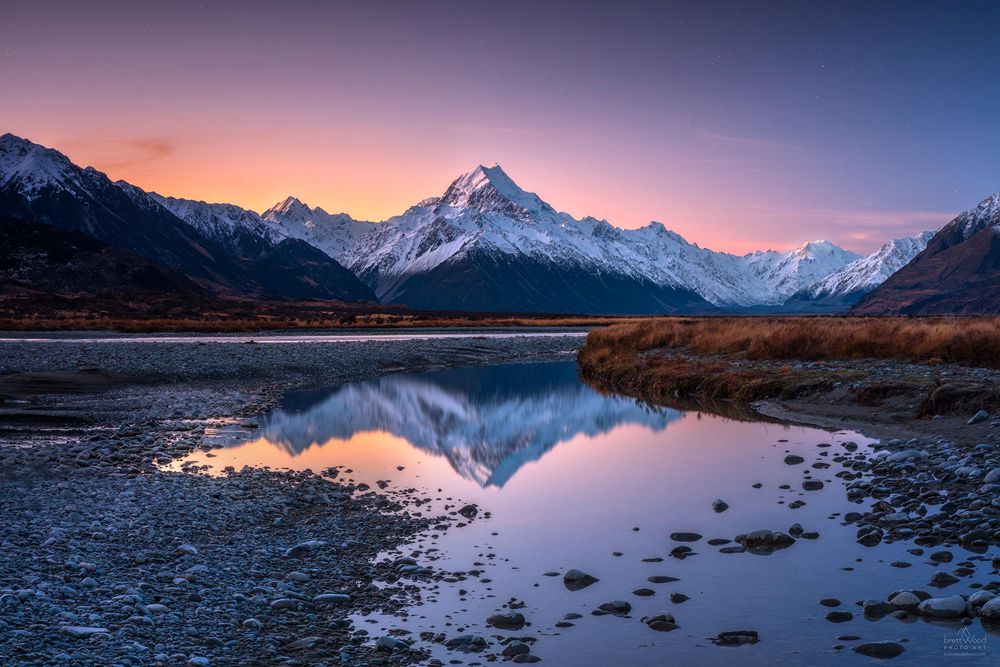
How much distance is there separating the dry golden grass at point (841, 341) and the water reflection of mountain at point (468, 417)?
9931mm

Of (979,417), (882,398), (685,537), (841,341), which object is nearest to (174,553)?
(685,537)

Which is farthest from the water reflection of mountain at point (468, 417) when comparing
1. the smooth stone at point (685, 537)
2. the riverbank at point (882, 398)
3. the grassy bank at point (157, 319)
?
the grassy bank at point (157, 319)

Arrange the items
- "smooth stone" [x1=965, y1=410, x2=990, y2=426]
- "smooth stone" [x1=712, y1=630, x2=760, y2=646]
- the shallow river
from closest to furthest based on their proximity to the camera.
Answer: "smooth stone" [x1=712, y1=630, x2=760, y2=646] → the shallow river → "smooth stone" [x1=965, y1=410, x2=990, y2=426]

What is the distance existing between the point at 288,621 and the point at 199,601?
1.36m

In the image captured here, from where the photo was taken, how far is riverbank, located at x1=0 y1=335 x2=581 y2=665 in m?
9.15

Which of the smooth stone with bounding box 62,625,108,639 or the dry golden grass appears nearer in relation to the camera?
the smooth stone with bounding box 62,625,108,639

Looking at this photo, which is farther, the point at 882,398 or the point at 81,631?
the point at 882,398

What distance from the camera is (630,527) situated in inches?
591

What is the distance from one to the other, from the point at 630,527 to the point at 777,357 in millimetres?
30594

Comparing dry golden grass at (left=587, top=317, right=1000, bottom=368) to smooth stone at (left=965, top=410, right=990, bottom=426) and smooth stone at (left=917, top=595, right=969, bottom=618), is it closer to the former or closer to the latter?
smooth stone at (left=965, top=410, right=990, bottom=426)

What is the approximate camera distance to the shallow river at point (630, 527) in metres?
9.70

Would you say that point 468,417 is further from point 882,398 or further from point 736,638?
point 736,638

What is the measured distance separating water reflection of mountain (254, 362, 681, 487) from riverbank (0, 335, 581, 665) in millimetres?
4206

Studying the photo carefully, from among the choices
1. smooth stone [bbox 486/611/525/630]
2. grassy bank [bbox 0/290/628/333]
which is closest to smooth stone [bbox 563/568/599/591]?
smooth stone [bbox 486/611/525/630]
